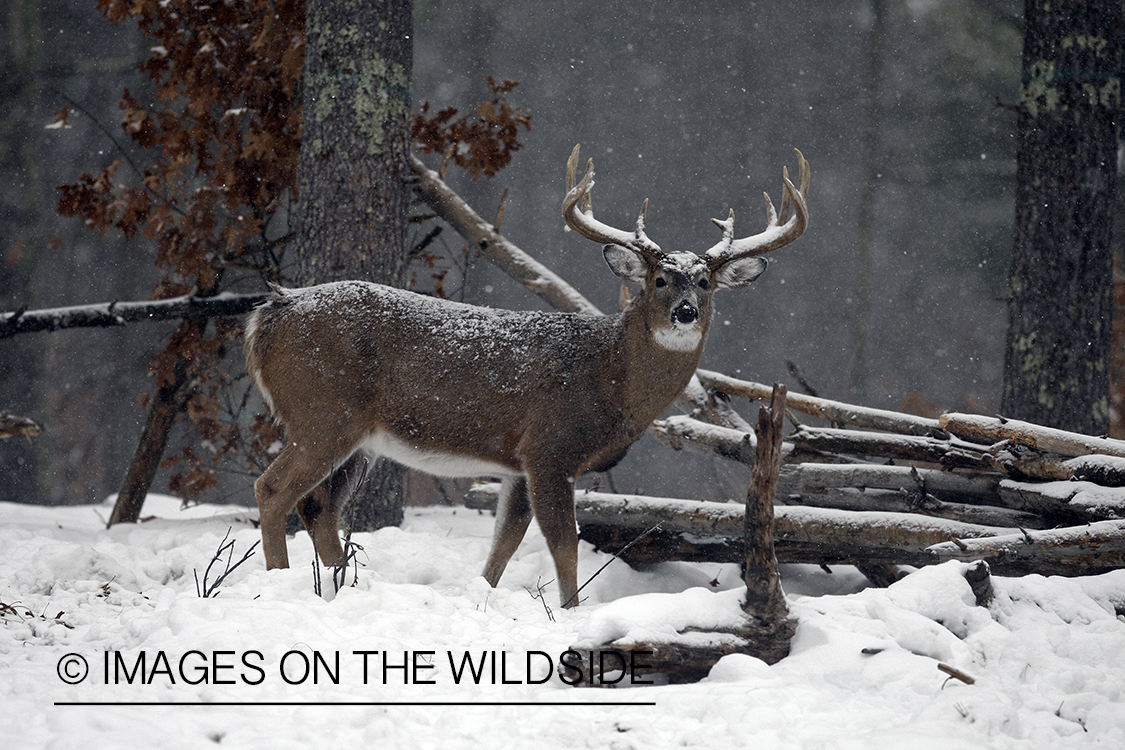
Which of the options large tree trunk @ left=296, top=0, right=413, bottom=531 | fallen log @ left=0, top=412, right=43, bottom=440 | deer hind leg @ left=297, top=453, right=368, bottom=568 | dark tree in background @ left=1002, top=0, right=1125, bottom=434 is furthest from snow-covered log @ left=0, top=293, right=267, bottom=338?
dark tree in background @ left=1002, top=0, right=1125, bottom=434

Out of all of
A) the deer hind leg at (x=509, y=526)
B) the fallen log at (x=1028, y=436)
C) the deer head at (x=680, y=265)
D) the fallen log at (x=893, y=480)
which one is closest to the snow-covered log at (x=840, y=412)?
the fallen log at (x=1028, y=436)

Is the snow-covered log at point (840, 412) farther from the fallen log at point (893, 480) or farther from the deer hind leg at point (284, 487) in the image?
the deer hind leg at point (284, 487)

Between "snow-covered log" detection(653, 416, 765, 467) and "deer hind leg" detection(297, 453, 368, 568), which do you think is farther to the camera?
"snow-covered log" detection(653, 416, 765, 467)

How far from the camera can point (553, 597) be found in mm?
5055

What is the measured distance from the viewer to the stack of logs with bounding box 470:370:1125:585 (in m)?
4.43

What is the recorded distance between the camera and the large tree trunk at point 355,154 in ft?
20.2

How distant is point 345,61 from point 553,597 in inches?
153

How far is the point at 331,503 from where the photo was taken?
5309mm

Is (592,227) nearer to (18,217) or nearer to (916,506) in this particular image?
(916,506)

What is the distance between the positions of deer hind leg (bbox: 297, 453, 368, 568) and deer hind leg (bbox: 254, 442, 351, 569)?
293mm

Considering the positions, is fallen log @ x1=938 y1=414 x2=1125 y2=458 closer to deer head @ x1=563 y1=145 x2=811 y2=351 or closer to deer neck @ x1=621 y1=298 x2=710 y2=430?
deer head @ x1=563 y1=145 x2=811 y2=351

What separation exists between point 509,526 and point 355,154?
280 centimetres

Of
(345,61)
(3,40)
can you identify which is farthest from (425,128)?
(3,40)

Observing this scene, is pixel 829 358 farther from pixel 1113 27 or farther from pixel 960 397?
pixel 1113 27
